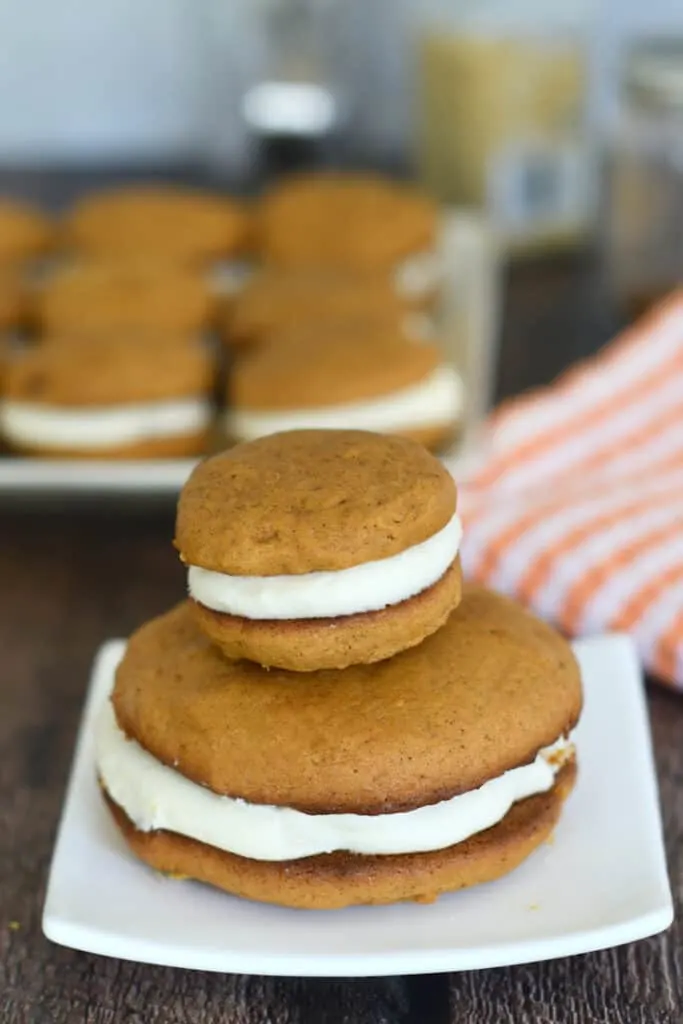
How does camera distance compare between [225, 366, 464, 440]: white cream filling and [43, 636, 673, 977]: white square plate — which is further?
[225, 366, 464, 440]: white cream filling

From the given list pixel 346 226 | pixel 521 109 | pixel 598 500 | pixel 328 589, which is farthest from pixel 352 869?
pixel 521 109

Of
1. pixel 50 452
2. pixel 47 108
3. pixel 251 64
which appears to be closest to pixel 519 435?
pixel 50 452

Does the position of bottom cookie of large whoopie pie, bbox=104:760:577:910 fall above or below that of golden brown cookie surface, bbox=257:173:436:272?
above

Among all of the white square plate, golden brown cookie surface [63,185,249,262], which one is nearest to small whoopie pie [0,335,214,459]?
golden brown cookie surface [63,185,249,262]

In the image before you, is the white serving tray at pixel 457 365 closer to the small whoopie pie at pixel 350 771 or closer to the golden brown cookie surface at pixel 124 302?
the golden brown cookie surface at pixel 124 302

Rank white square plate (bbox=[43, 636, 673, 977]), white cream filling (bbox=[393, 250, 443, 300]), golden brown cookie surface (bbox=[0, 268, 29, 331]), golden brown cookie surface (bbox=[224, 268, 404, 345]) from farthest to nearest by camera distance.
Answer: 1. white cream filling (bbox=[393, 250, 443, 300])
2. golden brown cookie surface (bbox=[0, 268, 29, 331])
3. golden brown cookie surface (bbox=[224, 268, 404, 345])
4. white square plate (bbox=[43, 636, 673, 977])

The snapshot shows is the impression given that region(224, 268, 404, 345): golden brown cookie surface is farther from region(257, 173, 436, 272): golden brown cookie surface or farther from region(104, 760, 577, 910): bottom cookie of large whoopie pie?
region(104, 760, 577, 910): bottom cookie of large whoopie pie
